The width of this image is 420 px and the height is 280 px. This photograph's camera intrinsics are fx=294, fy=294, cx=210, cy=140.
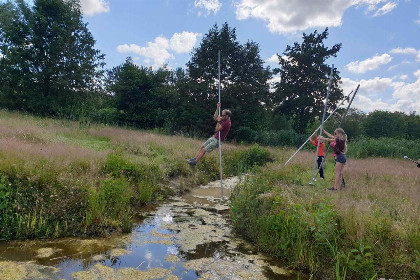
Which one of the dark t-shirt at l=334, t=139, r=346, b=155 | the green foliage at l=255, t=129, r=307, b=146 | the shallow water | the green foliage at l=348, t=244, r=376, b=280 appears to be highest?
the dark t-shirt at l=334, t=139, r=346, b=155

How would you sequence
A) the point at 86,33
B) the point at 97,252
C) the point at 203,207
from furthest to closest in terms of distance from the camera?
1. the point at 86,33
2. the point at 203,207
3. the point at 97,252

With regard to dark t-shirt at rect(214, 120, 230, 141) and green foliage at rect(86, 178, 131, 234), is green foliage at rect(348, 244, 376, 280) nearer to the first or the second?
green foliage at rect(86, 178, 131, 234)

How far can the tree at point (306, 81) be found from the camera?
1265 inches

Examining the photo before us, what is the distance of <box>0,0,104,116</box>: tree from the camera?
2194cm

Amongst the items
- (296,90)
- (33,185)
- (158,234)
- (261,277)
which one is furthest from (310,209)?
(296,90)

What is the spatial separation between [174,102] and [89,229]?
75.6 ft

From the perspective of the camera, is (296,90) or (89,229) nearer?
(89,229)

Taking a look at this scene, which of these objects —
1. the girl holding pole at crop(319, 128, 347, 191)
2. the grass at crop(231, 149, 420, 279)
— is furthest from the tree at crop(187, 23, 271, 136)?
the grass at crop(231, 149, 420, 279)

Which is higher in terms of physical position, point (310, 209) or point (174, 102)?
point (174, 102)

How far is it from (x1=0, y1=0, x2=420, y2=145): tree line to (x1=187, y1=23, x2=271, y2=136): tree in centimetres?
9

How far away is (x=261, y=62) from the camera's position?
28234 millimetres

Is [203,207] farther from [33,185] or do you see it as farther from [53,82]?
[53,82]

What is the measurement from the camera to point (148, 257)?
5.18 metres

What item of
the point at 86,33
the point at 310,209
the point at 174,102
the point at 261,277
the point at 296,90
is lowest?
the point at 261,277
